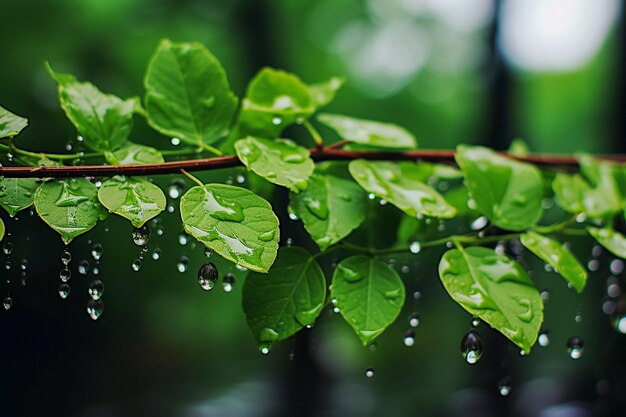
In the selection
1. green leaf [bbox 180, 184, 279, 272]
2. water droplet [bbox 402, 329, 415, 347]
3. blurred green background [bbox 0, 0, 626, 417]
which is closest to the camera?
green leaf [bbox 180, 184, 279, 272]

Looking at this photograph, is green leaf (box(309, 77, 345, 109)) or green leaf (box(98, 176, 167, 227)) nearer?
green leaf (box(98, 176, 167, 227))

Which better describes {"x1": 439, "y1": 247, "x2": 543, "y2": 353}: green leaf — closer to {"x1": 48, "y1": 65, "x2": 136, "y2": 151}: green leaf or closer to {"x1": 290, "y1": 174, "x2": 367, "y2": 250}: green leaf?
{"x1": 290, "y1": 174, "x2": 367, "y2": 250}: green leaf

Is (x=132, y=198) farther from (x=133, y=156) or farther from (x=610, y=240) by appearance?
(x=610, y=240)

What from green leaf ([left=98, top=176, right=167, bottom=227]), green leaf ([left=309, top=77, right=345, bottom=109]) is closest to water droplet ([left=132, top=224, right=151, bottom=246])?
green leaf ([left=98, top=176, right=167, bottom=227])

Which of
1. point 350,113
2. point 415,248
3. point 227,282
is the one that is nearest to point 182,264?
point 227,282

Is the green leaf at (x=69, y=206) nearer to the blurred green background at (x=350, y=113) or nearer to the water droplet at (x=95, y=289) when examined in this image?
the water droplet at (x=95, y=289)

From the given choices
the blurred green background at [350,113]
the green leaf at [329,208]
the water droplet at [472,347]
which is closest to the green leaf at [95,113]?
the green leaf at [329,208]

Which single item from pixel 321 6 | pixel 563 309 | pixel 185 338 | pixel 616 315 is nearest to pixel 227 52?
pixel 321 6
